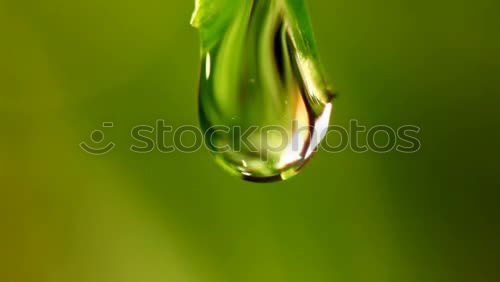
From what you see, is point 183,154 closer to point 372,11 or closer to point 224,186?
point 224,186

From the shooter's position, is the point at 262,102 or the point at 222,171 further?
the point at 222,171

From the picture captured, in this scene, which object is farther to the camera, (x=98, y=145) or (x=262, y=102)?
(x=98, y=145)

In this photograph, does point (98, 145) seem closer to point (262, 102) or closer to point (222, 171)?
point (222, 171)

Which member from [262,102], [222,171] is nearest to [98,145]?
[222,171]

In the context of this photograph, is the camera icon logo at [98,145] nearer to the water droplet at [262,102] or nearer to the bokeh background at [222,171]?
the bokeh background at [222,171]

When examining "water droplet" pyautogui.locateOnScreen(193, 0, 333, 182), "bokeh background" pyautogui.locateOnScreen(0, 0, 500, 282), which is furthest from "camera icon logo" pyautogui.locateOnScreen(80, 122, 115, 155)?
"water droplet" pyautogui.locateOnScreen(193, 0, 333, 182)

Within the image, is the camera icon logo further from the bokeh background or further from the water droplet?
the water droplet
